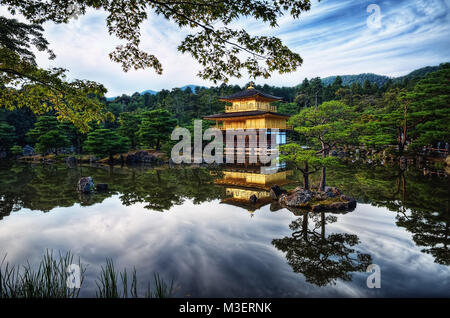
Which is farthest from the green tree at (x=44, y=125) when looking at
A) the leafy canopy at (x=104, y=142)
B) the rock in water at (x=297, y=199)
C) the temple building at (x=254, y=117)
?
the rock in water at (x=297, y=199)

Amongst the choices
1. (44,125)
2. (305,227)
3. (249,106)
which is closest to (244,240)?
(305,227)

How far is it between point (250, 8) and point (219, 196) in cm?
816

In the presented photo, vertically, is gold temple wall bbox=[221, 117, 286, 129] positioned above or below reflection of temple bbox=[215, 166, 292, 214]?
above

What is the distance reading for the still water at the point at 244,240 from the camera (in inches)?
162

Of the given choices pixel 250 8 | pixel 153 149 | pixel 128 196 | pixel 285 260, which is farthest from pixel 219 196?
pixel 153 149

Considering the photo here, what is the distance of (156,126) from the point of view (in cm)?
2645

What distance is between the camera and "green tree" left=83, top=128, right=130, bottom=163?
24.6 m

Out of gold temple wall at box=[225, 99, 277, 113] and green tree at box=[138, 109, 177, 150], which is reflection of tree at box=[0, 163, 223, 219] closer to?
green tree at box=[138, 109, 177, 150]

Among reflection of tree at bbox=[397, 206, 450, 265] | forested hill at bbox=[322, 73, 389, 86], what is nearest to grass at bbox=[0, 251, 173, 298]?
reflection of tree at bbox=[397, 206, 450, 265]

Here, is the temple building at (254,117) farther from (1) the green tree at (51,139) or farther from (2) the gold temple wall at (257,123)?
(1) the green tree at (51,139)

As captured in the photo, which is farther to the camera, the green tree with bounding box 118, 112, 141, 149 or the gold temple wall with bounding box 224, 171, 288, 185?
the green tree with bounding box 118, 112, 141, 149

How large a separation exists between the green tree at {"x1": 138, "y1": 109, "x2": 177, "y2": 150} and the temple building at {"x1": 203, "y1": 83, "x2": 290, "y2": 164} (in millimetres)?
5804

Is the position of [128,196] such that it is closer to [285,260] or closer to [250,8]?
[285,260]

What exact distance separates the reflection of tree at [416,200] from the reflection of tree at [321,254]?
65.4 inches
